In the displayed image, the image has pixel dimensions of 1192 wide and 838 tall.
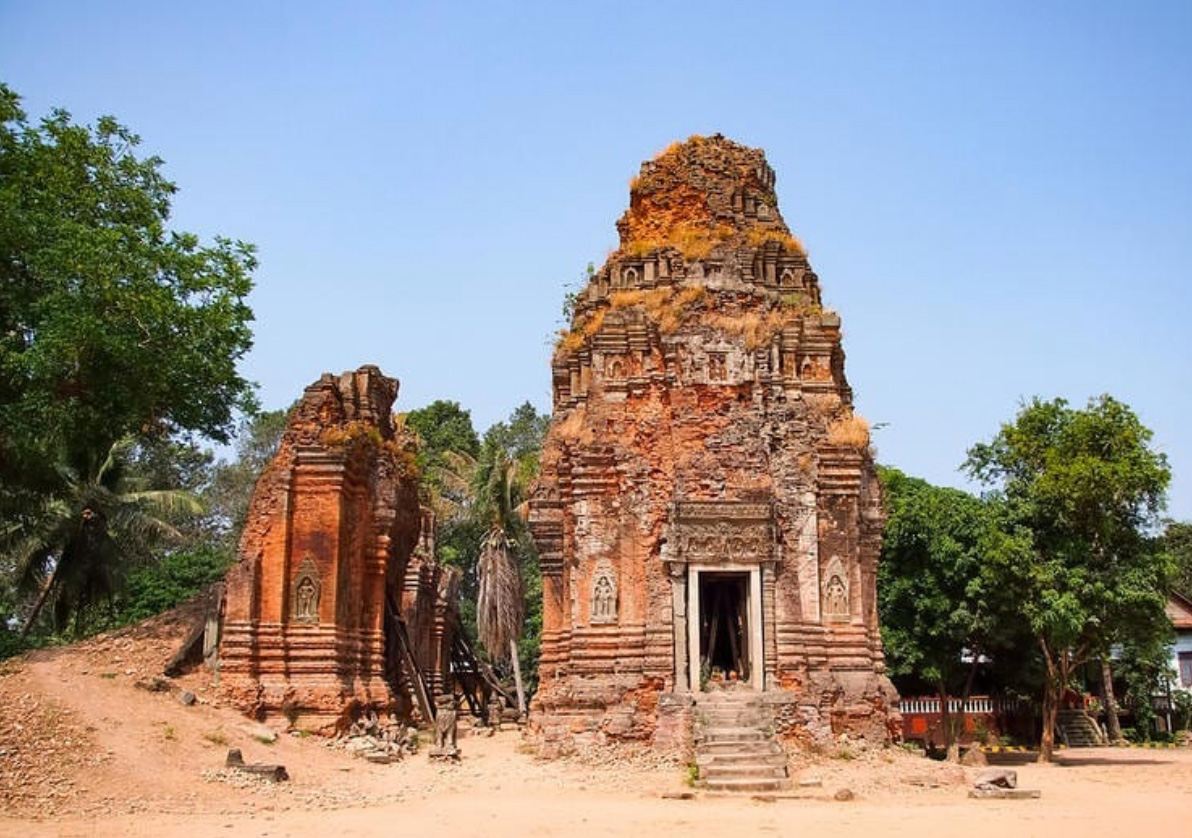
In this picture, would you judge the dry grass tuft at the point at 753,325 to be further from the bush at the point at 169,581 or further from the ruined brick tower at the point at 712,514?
the bush at the point at 169,581

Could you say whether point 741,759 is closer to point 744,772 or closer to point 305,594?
point 744,772

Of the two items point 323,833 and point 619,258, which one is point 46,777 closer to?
point 323,833

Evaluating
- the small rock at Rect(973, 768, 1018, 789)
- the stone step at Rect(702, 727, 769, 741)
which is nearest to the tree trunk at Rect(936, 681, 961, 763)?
the small rock at Rect(973, 768, 1018, 789)

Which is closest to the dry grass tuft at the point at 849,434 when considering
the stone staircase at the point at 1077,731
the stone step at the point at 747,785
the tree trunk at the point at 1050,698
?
the stone step at the point at 747,785

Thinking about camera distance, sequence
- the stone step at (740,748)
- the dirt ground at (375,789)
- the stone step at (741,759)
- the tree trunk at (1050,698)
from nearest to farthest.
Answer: the dirt ground at (375,789) → the stone step at (741,759) → the stone step at (740,748) → the tree trunk at (1050,698)

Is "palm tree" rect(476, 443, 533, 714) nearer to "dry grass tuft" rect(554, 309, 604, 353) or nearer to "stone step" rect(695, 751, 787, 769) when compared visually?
"dry grass tuft" rect(554, 309, 604, 353)

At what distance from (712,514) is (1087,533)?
10.8m

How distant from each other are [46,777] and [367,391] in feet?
36.3

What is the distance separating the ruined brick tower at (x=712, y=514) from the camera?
782 inches

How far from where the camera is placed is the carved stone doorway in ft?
65.6

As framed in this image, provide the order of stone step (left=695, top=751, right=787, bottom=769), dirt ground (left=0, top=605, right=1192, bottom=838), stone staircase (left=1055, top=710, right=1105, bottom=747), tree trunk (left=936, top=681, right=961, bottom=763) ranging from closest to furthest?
dirt ground (left=0, top=605, right=1192, bottom=838) → stone step (left=695, top=751, right=787, bottom=769) → tree trunk (left=936, top=681, right=961, bottom=763) → stone staircase (left=1055, top=710, right=1105, bottom=747)

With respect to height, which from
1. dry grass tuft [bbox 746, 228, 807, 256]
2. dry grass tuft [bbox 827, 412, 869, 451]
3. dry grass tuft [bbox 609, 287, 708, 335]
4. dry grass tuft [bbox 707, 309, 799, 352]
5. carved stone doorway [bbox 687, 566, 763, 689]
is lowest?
carved stone doorway [bbox 687, 566, 763, 689]

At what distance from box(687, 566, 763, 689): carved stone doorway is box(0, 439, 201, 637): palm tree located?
1645 centimetres

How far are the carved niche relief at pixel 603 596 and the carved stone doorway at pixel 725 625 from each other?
1342 millimetres
